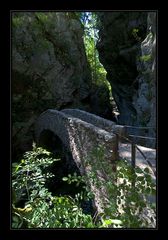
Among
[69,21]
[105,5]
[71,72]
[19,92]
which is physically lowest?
[105,5]

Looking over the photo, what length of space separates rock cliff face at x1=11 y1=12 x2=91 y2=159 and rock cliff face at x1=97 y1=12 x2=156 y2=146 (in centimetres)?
220

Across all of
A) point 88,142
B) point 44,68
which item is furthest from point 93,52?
point 88,142

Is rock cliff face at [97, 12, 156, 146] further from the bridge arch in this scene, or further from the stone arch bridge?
the stone arch bridge

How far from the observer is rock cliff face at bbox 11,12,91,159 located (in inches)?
830

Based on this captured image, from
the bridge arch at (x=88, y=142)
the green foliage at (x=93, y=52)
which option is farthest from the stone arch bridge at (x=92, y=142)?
the green foliage at (x=93, y=52)

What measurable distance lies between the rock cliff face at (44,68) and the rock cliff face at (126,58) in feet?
7.22

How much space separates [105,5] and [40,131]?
719 inches

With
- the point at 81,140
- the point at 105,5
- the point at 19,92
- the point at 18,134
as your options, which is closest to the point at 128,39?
the point at 19,92

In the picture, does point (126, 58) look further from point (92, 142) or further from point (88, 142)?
point (92, 142)

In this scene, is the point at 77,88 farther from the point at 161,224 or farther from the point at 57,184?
the point at 161,224

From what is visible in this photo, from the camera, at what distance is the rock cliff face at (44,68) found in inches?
830

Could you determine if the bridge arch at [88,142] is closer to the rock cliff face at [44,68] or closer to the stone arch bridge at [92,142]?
the stone arch bridge at [92,142]

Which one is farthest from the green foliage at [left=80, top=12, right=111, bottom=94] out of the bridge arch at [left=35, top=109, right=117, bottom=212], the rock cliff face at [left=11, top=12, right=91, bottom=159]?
the bridge arch at [left=35, top=109, right=117, bottom=212]

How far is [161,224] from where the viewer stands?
1.92 meters
